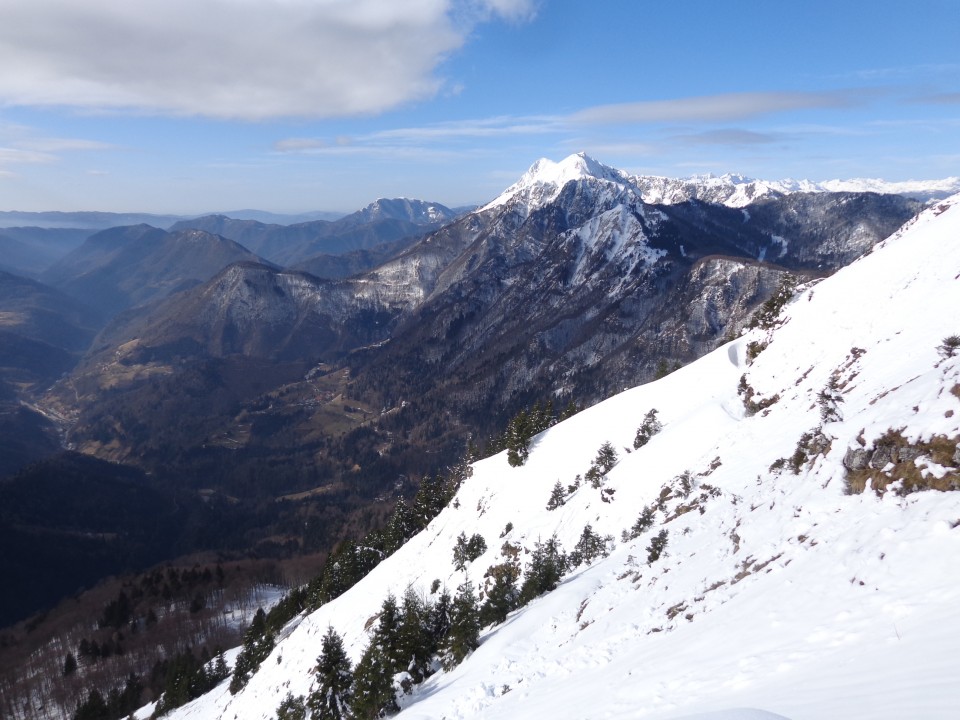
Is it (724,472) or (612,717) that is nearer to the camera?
(612,717)

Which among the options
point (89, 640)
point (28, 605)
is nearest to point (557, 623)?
point (89, 640)

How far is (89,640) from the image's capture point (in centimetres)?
10988

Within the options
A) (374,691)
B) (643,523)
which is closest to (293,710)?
(374,691)

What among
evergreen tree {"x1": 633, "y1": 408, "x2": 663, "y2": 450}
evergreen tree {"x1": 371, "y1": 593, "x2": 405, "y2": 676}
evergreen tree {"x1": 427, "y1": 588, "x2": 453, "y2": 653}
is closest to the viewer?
evergreen tree {"x1": 371, "y1": 593, "x2": 405, "y2": 676}

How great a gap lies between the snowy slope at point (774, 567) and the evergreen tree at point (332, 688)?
7.09m

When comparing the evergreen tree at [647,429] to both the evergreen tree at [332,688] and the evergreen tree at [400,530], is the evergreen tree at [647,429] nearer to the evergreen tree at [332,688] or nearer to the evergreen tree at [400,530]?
the evergreen tree at [332,688]

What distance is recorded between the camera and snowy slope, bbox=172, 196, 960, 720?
12.2 metres

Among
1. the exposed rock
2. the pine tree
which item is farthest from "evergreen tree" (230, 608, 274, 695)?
the exposed rock

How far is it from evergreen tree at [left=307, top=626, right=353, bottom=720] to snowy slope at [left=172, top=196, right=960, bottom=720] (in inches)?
279

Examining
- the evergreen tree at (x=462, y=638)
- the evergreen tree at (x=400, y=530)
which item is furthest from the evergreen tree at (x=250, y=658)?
the evergreen tree at (x=462, y=638)

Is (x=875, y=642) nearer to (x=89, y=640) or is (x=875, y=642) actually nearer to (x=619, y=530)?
(x=619, y=530)

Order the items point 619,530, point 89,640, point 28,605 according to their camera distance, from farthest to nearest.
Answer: point 28,605
point 89,640
point 619,530

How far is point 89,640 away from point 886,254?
6120 inches

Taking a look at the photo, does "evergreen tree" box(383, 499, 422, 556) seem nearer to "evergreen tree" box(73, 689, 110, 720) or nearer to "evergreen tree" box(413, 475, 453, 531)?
"evergreen tree" box(413, 475, 453, 531)
